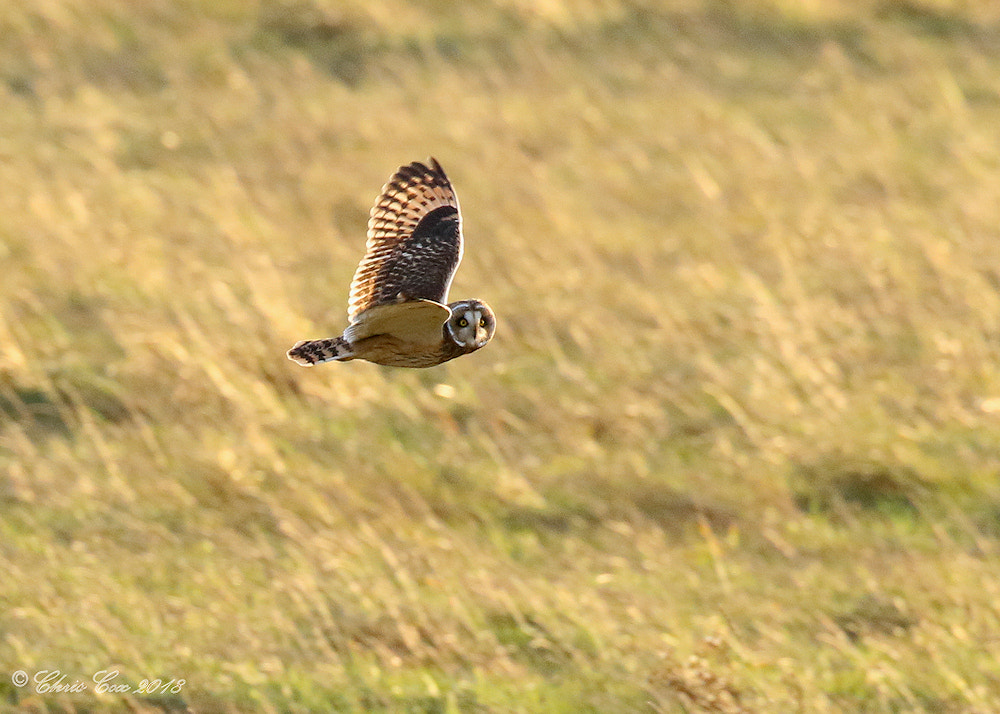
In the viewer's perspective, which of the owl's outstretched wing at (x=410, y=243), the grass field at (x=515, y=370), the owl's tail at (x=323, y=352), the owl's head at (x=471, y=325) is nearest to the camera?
the owl's head at (x=471, y=325)

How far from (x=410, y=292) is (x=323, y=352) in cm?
40

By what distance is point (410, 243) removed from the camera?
448 centimetres

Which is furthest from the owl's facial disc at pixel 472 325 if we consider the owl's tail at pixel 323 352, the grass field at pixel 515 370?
the grass field at pixel 515 370

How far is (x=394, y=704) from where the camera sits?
5805 mm

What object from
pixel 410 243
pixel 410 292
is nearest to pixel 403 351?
pixel 410 292

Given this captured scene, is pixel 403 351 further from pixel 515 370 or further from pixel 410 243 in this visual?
pixel 515 370

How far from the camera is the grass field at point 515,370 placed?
611 centimetres

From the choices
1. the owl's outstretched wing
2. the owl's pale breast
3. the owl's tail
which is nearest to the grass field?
the owl's outstretched wing

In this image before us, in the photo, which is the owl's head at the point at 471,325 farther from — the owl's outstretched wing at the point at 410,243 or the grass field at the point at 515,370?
the grass field at the point at 515,370

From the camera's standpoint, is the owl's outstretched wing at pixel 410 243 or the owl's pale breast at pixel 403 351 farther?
the owl's outstretched wing at pixel 410 243

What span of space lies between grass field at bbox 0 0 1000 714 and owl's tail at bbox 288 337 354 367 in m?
2.25

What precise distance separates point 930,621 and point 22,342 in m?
4.61

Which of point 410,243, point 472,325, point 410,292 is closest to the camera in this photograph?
point 472,325

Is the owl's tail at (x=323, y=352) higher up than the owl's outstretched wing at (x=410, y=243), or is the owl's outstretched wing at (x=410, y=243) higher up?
the owl's outstretched wing at (x=410, y=243)
